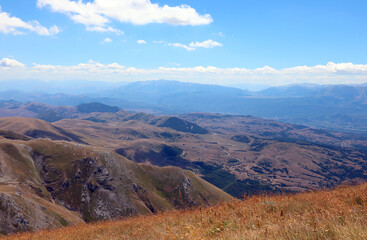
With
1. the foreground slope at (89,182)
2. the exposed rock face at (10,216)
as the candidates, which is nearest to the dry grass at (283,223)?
the exposed rock face at (10,216)

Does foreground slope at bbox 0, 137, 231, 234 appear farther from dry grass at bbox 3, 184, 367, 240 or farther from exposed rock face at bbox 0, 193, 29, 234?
dry grass at bbox 3, 184, 367, 240

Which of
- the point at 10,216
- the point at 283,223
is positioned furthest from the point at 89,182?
the point at 283,223

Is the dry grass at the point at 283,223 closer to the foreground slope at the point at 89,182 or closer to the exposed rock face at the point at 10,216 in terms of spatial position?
the exposed rock face at the point at 10,216

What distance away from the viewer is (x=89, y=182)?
13125 cm

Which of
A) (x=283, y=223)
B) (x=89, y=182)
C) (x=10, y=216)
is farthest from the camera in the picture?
(x=89, y=182)

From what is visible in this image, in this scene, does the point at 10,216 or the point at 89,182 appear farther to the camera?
the point at 89,182

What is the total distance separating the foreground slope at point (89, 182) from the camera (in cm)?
11171

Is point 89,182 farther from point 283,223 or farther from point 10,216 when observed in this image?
point 283,223

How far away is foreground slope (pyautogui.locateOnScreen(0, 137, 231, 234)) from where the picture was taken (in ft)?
367

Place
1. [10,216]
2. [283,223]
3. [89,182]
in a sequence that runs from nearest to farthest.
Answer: [283,223]
[10,216]
[89,182]

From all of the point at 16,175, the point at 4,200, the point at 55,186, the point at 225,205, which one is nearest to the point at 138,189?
the point at 55,186

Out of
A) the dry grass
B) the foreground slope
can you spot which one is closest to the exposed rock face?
the foreground slope

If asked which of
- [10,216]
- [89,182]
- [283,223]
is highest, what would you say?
[283,223]

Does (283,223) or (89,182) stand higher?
(283,223)
